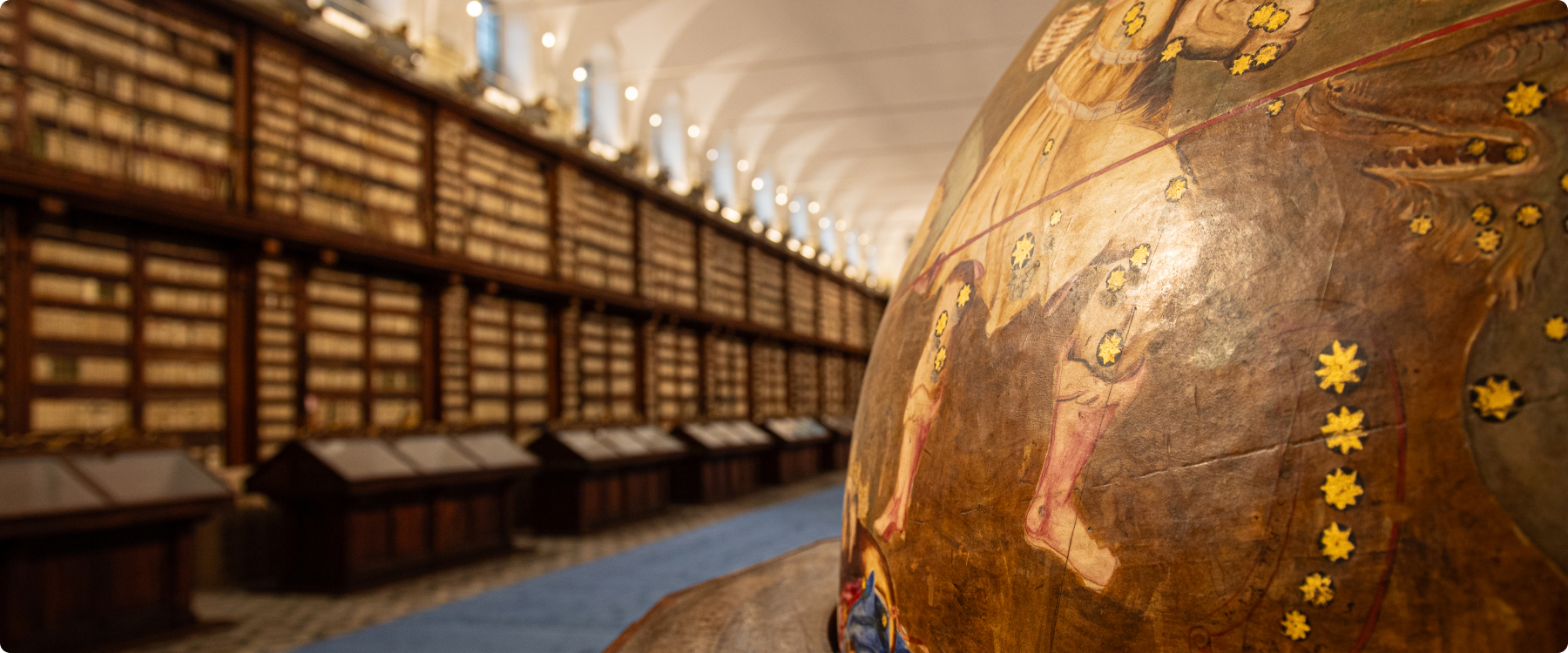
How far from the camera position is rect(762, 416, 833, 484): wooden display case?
45.0ft

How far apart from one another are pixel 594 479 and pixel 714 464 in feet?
9.88

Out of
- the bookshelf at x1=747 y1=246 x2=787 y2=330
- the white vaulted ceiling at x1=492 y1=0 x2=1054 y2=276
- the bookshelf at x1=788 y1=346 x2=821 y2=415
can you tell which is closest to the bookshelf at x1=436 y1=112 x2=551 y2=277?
the white vaulted ceiling at x1=492 y1=0 x2=1054 y2=276

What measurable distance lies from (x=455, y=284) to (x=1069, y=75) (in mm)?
8523

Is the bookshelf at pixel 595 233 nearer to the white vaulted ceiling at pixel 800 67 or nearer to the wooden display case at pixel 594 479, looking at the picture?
the white vaulted ceiling at pixel 800 67

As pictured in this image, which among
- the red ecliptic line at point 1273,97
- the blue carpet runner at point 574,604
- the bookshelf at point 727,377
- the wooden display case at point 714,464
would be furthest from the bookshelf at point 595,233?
the red ecliptic line at point 1273,97

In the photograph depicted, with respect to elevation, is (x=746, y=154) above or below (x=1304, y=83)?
above

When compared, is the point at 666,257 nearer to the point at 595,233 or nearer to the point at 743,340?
the point at 595,233

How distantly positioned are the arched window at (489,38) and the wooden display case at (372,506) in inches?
234

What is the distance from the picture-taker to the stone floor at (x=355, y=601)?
14.2ft

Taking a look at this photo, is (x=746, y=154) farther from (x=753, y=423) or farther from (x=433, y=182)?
(x=433, y=182)

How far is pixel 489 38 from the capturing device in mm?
10977

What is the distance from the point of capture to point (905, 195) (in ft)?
87.7

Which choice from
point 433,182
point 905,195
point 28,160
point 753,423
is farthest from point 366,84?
point 905,195

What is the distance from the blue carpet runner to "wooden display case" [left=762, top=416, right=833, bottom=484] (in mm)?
5714
